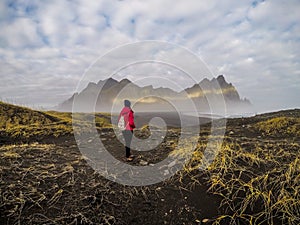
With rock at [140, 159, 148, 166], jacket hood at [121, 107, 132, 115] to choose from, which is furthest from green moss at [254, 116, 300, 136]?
jacket hood at [121, 107, 132, 115]

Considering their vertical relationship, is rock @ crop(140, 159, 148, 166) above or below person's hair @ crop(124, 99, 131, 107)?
below

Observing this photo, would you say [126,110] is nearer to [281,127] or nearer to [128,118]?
[128,118]

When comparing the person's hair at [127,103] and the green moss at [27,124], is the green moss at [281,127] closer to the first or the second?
the person's hair at [127,103]

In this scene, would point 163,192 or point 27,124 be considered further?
point 27,124

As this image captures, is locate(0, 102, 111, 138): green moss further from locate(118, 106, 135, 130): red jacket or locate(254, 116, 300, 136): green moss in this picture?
locate(254, 116, 300, 136): green moss

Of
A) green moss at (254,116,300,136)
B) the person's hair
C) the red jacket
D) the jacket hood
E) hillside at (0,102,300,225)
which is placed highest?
the person's hair

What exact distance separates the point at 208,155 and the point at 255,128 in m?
6.02

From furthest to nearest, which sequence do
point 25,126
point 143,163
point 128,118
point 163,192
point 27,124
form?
point 27,124 < point 25,126 < point 128,118 < point 143,163 < point 163,192

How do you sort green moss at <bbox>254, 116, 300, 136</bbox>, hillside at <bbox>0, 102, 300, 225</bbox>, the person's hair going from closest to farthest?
1. hillside at <bbox>0, 102, 300, 225</bbox>
2. the person's hair
3. green moss at <bbox>254, 116, 300, 136</bbox>

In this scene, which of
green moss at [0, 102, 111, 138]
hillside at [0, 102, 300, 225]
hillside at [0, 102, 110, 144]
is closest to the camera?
hillside at [0, 102, 300, 225]

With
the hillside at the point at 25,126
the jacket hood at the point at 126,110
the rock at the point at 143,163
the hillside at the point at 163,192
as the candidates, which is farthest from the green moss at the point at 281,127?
the hillside at the point at 25,126

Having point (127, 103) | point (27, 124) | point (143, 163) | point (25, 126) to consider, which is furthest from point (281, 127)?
point (27, 124)

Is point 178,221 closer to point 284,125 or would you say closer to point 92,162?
point 92,162

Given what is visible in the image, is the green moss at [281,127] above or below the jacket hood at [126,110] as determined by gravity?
below
